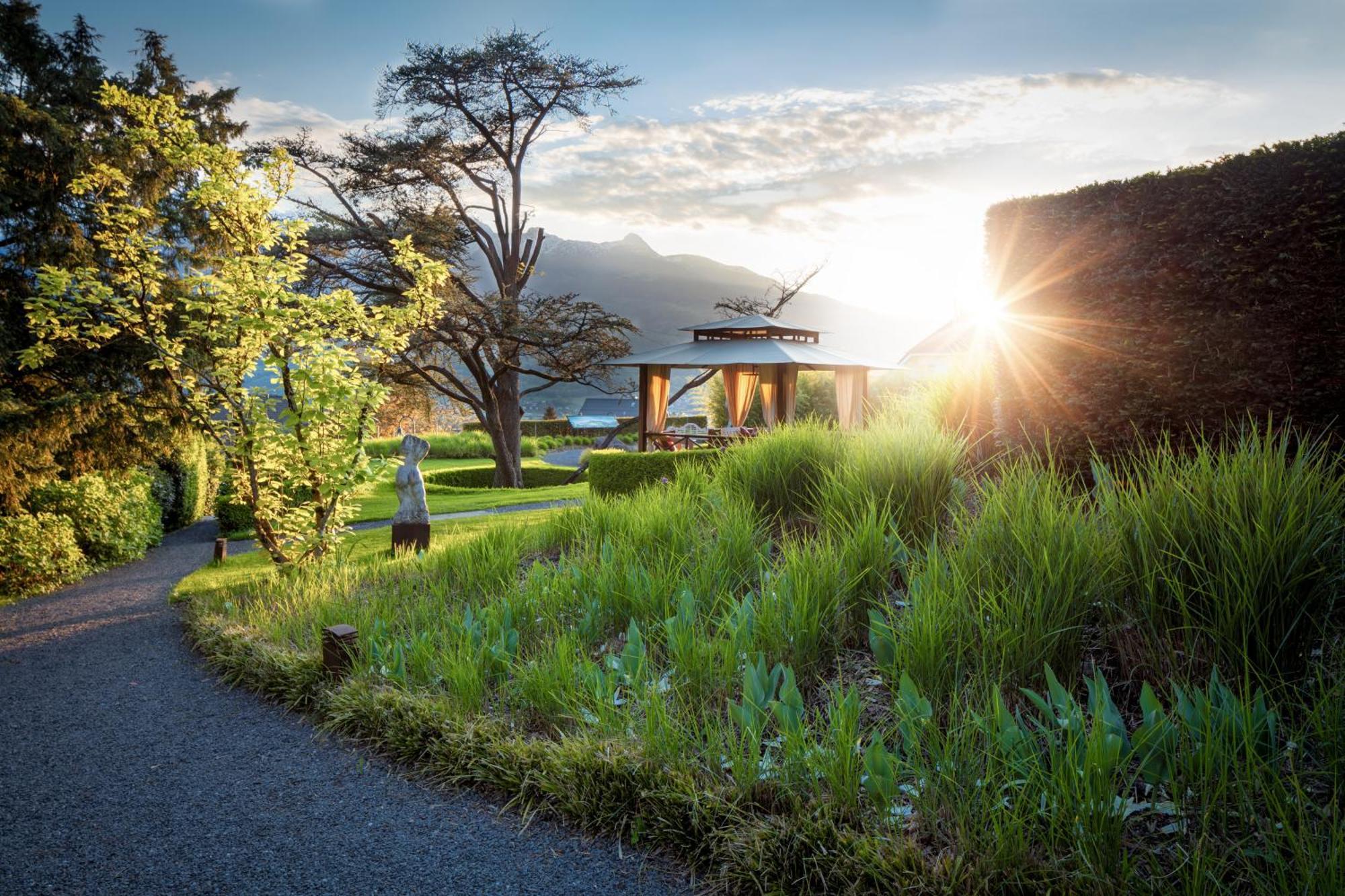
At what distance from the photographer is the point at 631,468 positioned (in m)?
8.90

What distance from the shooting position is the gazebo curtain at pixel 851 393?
14.6m

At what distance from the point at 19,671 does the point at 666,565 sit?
161 inches

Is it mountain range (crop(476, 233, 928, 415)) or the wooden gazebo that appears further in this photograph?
mountain range (crop(476, 233, 928, 415))

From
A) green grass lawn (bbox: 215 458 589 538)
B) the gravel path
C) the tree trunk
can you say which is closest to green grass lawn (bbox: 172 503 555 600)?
green grass lawn (bbox: 215 458 589 538)

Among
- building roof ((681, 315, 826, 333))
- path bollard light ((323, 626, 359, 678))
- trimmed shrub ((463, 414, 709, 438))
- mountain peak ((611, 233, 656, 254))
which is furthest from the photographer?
mountain peak ((611, 233, 656, 254))

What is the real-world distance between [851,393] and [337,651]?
41.2ft

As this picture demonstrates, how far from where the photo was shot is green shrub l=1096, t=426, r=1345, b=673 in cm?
227

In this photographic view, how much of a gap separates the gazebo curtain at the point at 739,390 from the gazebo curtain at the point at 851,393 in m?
1.83

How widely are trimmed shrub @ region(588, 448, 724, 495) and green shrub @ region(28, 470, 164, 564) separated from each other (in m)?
5.17

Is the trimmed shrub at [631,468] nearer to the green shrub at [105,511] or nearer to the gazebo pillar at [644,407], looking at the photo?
the gazebo pillar at [644,407]

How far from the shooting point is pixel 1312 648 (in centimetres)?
232

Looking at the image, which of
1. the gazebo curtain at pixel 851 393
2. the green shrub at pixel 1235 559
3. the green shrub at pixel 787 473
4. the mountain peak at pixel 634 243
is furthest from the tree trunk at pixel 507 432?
the mountain peak at pixel 634 243

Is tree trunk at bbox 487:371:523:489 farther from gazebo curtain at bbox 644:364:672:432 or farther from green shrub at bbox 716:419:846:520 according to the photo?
green shrub at bbox 716:419:846:520

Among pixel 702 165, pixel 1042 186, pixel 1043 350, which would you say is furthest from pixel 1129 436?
pixel 702 165
